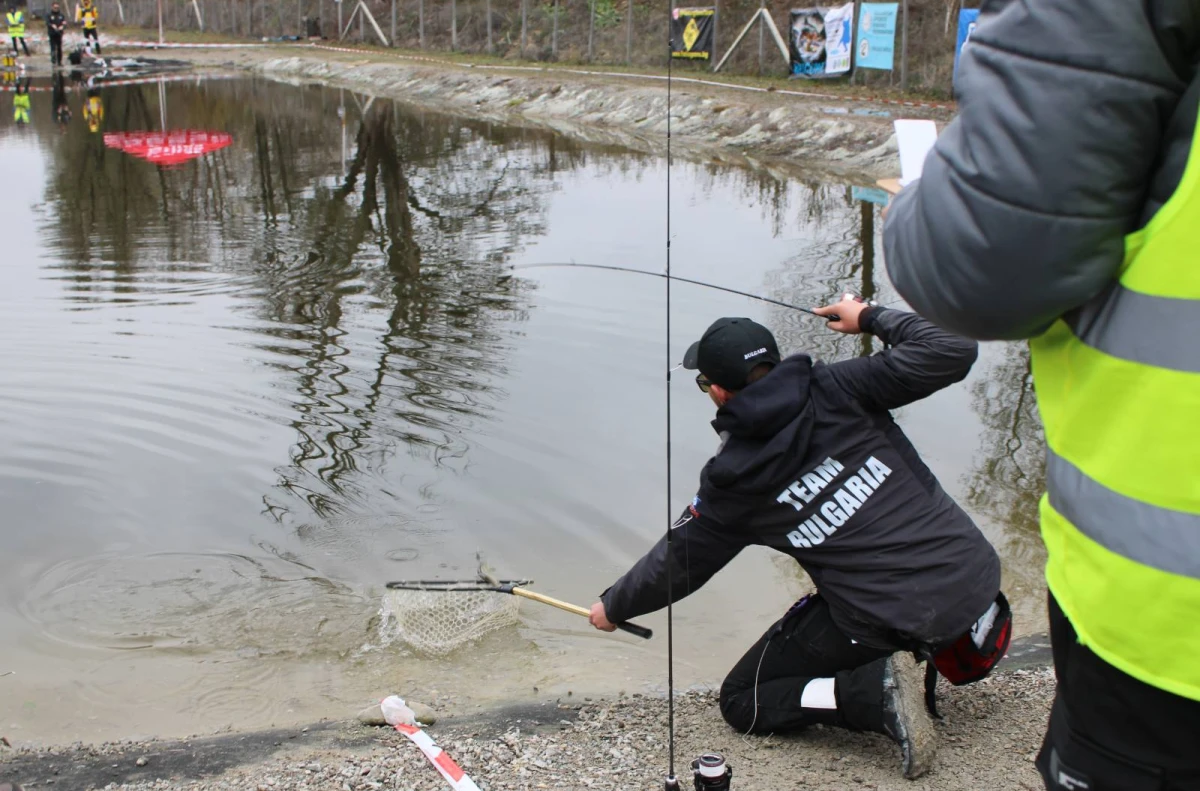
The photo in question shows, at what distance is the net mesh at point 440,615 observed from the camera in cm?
525

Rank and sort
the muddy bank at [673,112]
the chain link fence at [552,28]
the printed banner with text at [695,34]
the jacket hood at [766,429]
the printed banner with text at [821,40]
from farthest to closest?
the printed banner with text at [695,34], the chain link fence at [552,28], the printed banner with text at [821,40], the muddy bank at [673,112], the jacket hood at [766,429]

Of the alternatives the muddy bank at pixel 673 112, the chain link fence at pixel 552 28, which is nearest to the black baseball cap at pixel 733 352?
the muddy bank at pixel 673 112

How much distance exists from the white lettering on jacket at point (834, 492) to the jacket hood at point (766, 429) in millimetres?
74

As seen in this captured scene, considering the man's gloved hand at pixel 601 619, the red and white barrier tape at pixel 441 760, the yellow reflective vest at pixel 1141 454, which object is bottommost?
the red and white barrier tape at pixel 441 760

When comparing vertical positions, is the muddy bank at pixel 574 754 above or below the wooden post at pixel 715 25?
below

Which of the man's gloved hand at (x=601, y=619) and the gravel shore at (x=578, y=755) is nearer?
the gravel shore at (x=578, y=755)

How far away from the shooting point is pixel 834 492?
3650 mm

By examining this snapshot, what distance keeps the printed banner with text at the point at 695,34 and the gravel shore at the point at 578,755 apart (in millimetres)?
26443

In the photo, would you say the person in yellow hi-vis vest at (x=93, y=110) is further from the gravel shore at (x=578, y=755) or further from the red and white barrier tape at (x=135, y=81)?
the gravel shore at (x=578, y=755)

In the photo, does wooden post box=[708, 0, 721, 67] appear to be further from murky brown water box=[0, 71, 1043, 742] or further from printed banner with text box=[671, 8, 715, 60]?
murky brown water box=[0, 71, 1043, 742]

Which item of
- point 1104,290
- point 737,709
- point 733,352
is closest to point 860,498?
point 733,352

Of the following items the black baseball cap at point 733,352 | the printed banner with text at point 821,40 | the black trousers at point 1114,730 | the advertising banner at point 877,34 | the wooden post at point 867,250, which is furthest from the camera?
the printed banner with text at point 821,40

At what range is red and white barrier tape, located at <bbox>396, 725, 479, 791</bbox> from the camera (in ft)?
12.1

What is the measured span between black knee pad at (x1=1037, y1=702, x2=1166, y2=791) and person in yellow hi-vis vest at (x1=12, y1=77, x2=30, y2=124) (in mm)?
28238
